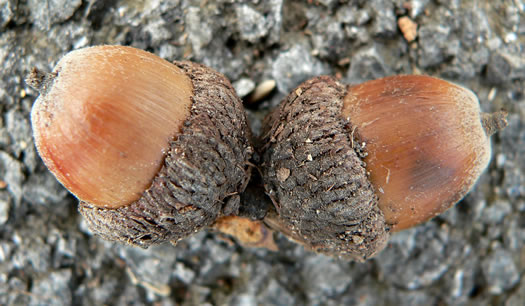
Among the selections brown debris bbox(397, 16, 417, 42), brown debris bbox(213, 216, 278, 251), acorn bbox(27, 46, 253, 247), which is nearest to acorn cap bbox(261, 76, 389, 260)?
acorn bbox(27, 46, 253, 247)

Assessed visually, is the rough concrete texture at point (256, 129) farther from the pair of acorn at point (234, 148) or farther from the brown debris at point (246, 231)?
the pair of acorn at point (234, 148)

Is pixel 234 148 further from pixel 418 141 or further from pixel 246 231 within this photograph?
pixel 418 141

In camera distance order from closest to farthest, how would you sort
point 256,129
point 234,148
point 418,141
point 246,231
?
point 418,141, point 234,148, point 246,231, point 256,129

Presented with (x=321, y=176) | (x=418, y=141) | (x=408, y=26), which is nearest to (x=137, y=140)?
(x=321, y=176)

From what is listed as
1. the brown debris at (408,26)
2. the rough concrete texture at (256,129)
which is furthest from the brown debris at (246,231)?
the brown debris at (408,26)

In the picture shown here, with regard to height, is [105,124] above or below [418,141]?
above

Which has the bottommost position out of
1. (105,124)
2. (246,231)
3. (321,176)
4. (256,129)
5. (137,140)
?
(246,231)
